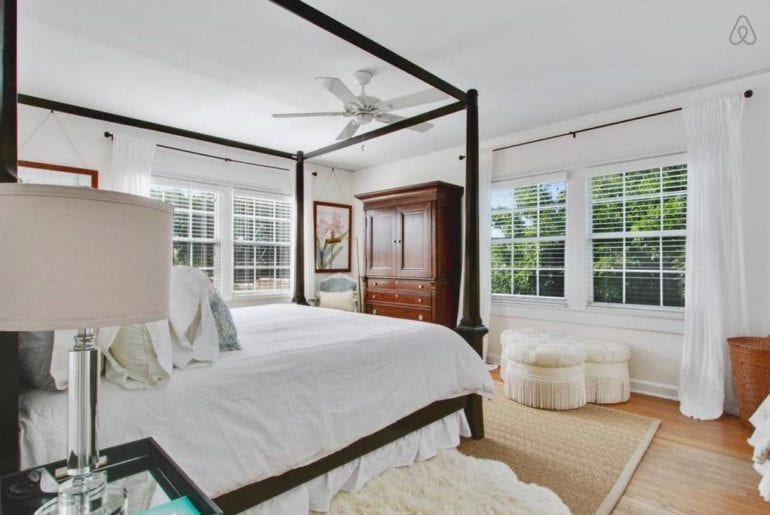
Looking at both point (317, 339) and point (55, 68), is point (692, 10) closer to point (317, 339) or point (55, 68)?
point (317, 339)

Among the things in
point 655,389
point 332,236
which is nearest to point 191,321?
point 655,389

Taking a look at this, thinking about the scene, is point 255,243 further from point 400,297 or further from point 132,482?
point 132,482

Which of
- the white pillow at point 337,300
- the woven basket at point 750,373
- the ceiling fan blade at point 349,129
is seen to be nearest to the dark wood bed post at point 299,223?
the ceiling fan blade at point 349,129

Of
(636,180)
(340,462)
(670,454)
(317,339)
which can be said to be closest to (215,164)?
(317,339)

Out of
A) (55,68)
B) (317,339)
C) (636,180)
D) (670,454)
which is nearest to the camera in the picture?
(317,339)

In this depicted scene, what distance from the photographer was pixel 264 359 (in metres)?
1.67

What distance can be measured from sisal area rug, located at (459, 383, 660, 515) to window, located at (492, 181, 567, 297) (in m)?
1.38

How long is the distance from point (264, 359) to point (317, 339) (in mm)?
404

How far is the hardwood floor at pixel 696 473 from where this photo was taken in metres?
1.85

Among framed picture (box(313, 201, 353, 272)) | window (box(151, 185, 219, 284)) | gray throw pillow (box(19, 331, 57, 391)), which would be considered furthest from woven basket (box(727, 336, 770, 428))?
window (box(151, 185, 219, 284))

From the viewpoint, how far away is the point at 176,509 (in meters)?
0.89

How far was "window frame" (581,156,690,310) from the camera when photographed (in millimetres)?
3311

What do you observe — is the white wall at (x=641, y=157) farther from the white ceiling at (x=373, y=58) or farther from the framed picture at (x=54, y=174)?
the framed picture at (x=54, y=174)

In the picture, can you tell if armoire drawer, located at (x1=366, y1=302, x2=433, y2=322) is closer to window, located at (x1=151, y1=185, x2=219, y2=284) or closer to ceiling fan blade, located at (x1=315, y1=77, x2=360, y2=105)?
window, located at (x1=151, y1=185, x2=219, y2=284)
